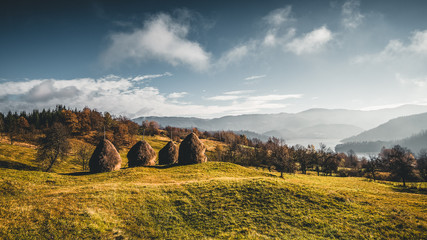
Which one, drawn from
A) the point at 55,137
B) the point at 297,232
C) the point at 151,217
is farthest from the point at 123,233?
the point at 55,137

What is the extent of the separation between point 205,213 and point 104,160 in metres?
25.8

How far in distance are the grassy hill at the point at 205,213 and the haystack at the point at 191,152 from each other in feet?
55.1

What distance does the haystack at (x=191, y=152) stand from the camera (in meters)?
39.2

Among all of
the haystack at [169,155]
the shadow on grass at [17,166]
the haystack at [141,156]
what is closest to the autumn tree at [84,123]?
the shadow on grass at [17,166]

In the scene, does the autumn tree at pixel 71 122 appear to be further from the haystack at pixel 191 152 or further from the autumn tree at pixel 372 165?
the autumn tree at pixel 372 165

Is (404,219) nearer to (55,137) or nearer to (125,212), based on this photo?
(125,212)

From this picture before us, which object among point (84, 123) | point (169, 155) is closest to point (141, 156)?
point (169, 155)

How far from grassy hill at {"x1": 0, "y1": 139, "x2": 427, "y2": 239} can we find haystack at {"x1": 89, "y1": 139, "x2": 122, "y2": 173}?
10194mm

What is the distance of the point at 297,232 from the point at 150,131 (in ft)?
410

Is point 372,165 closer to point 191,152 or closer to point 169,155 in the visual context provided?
point 191,152

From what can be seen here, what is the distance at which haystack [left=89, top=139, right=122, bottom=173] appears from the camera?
32969mm

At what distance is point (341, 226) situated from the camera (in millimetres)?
14734

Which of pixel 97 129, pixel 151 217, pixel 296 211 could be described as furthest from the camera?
pixel 97 129

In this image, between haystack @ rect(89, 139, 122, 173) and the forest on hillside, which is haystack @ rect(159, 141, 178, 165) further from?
haystack @ rect(89, 139, 122, 173)
